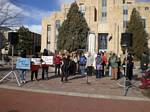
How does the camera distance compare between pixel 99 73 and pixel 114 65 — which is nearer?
pixel 114 65

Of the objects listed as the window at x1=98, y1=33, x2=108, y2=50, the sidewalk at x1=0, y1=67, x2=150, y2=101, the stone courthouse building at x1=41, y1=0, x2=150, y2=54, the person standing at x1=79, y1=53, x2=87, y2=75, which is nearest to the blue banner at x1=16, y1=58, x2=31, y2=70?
the sidewalk at x1=0, y1=67, x2=150, y2=101

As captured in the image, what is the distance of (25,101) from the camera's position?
55.3 feet

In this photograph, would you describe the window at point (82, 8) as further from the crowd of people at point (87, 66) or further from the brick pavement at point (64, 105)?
the brick pavement at point (64, 105)

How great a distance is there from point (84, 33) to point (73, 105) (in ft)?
233

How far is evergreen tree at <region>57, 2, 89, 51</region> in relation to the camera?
85.2m

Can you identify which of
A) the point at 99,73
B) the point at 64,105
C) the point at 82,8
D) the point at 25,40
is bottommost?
the point at 64,105

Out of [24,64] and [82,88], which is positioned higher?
[24,64]

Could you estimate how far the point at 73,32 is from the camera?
283 ft

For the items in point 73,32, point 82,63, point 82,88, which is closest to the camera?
point 82,88

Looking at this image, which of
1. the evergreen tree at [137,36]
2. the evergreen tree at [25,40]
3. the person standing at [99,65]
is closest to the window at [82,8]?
the evergreen tree at [137,36]

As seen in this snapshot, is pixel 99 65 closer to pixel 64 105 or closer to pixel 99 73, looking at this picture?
pixel 99 73

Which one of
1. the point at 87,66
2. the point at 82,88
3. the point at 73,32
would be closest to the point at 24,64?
the point at 82,88

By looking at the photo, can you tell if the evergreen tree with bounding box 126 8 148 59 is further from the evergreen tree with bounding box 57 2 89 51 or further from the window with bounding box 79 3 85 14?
the window with bounding box 79 3 85 14

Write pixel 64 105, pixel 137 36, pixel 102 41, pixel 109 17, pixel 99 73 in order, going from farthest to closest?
pixel 102 41 < pixel 109 17 < pixel 137 36 < pixel 99 73 < pixel 64 105
